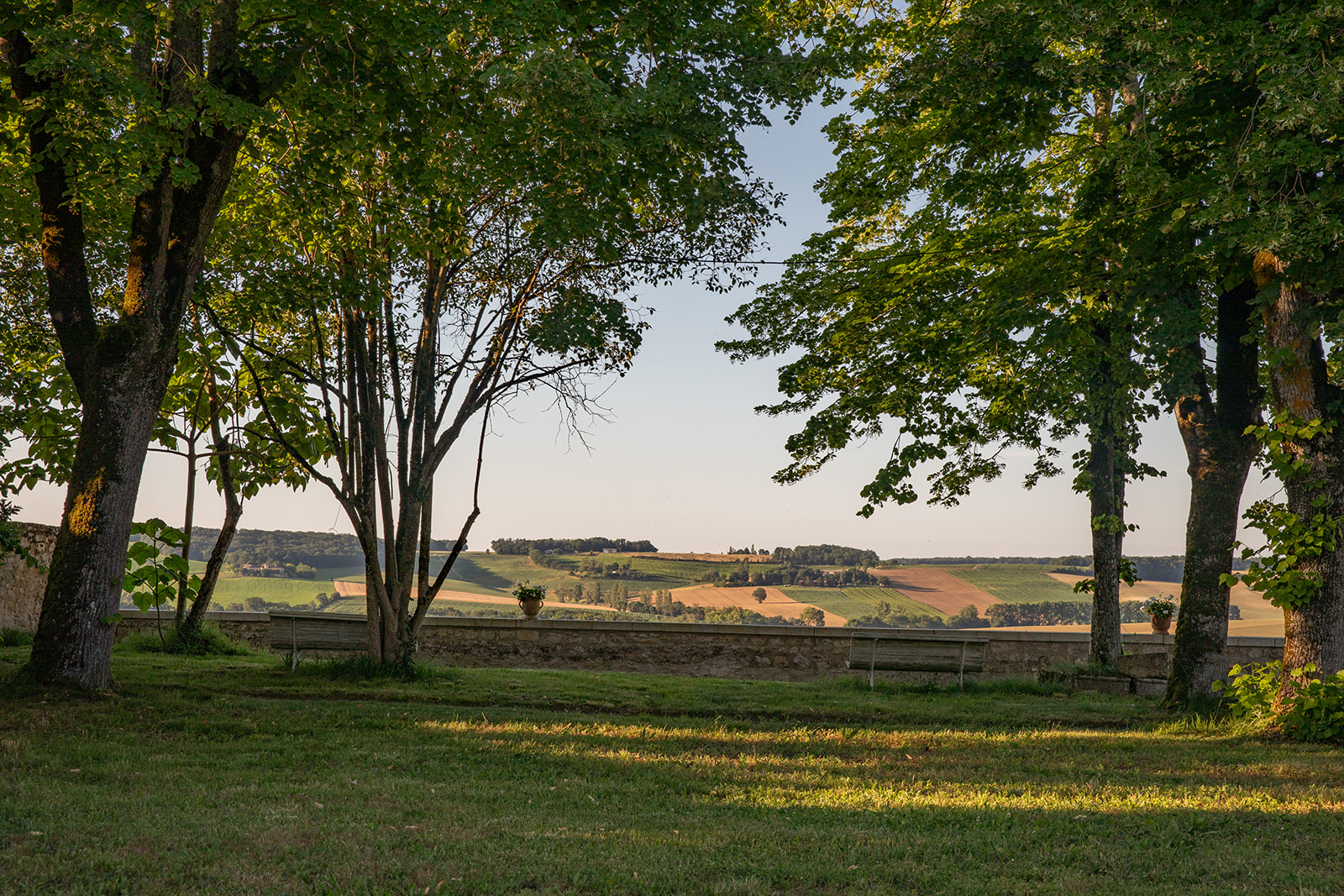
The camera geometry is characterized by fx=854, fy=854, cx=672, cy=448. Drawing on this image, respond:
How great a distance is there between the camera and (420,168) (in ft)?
29.8

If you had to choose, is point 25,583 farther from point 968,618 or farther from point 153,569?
point 968,618

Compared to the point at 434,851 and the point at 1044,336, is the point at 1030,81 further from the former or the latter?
the point at 434,851

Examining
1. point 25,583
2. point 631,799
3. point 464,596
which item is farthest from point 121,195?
point 464,596

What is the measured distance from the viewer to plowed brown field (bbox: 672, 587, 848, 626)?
63763 millimetres

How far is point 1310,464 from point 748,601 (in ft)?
195

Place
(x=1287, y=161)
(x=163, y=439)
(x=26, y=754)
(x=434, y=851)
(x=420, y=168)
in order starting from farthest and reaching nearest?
(x=163, y=439) → (x=420, y=168) → (x=1287, y=161) → (x=26, y=754) → (x=434, y=851)

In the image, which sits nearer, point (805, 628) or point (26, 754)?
point (26, 754)

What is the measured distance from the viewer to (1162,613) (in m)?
17.6

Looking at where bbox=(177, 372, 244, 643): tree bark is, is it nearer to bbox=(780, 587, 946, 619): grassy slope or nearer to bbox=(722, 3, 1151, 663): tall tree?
bbox=(722, 3, 1151, 663): tall tree

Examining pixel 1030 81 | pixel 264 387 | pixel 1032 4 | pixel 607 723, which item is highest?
pixel 1032 4

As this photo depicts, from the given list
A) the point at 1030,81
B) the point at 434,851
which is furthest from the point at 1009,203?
the point at 434,851

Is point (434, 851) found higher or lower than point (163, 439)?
lower

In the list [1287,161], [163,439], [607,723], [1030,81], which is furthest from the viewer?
[163,439]

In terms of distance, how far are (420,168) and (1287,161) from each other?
7862 millimetres
